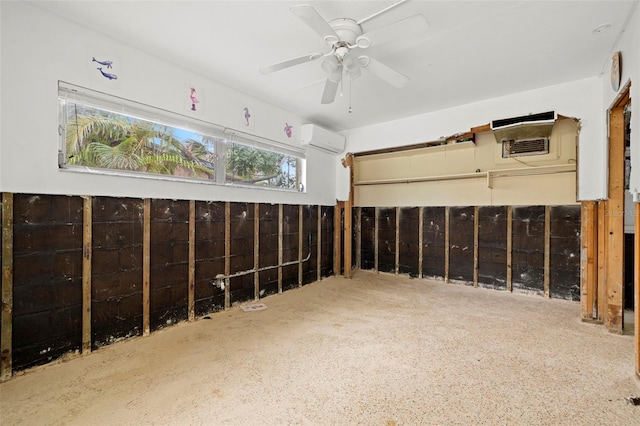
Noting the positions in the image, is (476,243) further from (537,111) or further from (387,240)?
(537,111)

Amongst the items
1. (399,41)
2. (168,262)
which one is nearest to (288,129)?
(399,41)

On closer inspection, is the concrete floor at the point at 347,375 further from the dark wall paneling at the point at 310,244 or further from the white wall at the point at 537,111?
the white wall at the point at 537,111

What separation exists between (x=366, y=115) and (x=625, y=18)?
2.71 m

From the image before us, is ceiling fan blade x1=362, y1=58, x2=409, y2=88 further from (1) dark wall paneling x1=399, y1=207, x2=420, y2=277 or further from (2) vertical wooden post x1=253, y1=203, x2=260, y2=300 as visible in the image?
(1) dark wall paneling x1=399, y1=207, x2=420, y2=277

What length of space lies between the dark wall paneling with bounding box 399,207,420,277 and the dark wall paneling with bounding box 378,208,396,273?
14 centimetres

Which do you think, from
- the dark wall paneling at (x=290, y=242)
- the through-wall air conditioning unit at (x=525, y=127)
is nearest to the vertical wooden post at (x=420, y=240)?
the through-wall air conditioning unit at (x=525, y=127)

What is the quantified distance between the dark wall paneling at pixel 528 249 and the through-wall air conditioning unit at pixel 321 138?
9.28 feet

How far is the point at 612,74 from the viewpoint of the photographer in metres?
2.67

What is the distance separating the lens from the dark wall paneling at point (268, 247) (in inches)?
150

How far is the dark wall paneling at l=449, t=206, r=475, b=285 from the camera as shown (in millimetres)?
4348

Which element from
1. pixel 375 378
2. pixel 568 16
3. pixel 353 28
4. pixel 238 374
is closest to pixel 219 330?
pixel 238 374

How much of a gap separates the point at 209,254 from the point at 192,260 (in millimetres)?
207

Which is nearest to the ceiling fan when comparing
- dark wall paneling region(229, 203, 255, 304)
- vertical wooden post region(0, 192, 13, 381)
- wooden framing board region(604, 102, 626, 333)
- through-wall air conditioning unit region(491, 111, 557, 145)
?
dark wall paneling region(229, 203, 255, 304)

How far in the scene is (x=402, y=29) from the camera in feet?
6.20
